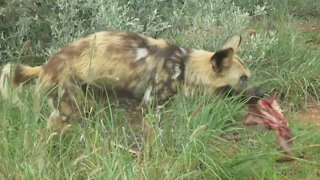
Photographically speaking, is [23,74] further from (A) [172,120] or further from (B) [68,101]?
(A) [172,120]

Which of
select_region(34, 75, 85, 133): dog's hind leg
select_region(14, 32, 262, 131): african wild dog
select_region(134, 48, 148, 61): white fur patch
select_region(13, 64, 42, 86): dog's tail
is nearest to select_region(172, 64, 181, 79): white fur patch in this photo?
select_region(14, 32, 262, 131): african wild dog

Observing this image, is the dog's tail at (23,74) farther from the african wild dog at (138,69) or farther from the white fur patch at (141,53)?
the white fur patch at (141,53)

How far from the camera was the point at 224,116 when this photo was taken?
385 cm

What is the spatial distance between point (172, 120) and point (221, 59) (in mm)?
780

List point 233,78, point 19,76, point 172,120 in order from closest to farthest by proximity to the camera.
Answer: point 172,120 < point 19,76 < point 233,78

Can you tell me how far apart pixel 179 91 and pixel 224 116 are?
40 cm

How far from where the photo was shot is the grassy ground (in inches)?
120

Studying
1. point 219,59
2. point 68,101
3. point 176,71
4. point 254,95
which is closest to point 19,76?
point 68,101

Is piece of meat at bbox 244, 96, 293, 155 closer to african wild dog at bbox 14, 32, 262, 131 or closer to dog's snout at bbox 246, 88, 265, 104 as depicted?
dog's snout at bbox 246, 88, 265, 104

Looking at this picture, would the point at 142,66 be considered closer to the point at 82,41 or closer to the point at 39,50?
the point at 82,41

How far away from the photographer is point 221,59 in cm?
425

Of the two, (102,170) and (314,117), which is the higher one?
(102,170)

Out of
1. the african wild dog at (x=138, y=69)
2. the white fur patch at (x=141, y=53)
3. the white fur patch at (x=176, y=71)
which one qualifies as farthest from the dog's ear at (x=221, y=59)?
the white fur patch at (x=141, y=53)

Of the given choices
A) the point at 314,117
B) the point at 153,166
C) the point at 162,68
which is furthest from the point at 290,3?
the point at 153,166
